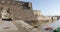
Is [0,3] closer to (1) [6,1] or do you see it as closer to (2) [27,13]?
(1) [6,1]

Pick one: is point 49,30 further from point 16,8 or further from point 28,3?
point 28,3

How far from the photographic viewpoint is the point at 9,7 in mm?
13219

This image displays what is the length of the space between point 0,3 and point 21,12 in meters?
2.32

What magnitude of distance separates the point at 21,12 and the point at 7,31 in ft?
35.6

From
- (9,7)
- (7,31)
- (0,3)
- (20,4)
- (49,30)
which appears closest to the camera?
(7,31)

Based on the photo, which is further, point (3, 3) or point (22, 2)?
point (22, 2)

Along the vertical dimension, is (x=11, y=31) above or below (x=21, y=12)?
above

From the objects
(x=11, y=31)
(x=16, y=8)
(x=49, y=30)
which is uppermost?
(x=11, y=31)

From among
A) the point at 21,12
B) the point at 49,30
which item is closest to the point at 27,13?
the point at 21,12

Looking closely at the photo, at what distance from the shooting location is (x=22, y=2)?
15352 mm

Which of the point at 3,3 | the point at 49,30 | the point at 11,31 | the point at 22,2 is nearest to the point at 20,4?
the point at 22,2

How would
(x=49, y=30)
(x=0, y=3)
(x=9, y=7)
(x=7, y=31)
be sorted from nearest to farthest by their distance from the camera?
(x=7, y=31)
(x=49, y=30)
(x=0, y=3)
(x=9, y=7)

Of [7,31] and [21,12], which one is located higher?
[7,31]

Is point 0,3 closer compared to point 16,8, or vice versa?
point 0,3
